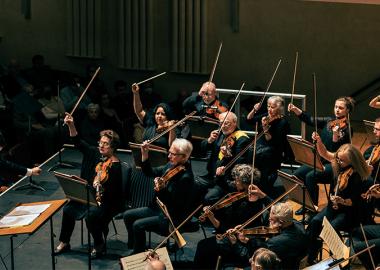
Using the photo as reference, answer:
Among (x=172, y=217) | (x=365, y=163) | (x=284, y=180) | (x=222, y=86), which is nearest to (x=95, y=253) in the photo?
(x=172, y=217)

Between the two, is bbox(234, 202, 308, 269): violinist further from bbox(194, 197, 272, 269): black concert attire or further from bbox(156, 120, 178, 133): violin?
bbox(156, 120, 178, 133): violin

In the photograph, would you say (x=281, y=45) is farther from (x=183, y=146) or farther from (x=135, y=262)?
(x=135, y=262)

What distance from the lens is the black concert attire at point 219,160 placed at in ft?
32.5

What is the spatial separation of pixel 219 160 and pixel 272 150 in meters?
0.57

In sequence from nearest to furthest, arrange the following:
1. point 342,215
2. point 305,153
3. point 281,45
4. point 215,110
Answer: point 342,215 < point 305,153 < point 215,110 < point 281,45

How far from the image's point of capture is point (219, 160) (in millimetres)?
10109

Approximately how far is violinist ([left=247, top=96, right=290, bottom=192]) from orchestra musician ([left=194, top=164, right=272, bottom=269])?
123 cm

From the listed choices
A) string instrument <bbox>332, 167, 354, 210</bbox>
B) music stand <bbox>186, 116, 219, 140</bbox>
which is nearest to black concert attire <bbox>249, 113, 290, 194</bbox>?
music stand <bbox>186, 116, 219, 140</bbox>

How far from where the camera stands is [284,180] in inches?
362

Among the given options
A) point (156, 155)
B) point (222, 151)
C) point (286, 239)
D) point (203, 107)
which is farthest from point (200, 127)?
point (286, 239)

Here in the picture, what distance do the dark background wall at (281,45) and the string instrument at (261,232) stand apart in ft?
17.8

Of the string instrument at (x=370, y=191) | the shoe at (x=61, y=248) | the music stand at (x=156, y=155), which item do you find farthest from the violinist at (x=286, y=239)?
the shoe at (x=61, y=248)

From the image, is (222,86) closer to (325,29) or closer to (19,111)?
(325,29)

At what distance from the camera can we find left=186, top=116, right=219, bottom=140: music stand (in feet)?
36.0
